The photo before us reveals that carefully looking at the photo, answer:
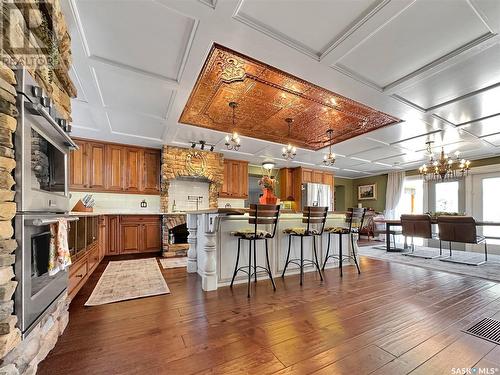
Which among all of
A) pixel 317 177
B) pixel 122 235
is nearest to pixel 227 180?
pixel 122 235

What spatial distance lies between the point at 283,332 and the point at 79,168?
560 centimetres

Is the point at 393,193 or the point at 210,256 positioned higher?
the point at 393,193

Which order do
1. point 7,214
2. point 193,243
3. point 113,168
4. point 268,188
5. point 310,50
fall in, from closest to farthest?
point 7,214 → point 310,50 → point 268,188 → point 193,243 → point 113,168

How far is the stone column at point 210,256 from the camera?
9.11ft

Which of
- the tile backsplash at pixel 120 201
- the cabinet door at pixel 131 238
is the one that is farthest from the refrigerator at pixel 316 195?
the cabinet door at pixel 131 238

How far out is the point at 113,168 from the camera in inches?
214

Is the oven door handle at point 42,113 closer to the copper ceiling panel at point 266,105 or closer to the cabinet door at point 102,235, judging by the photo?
the copper ceiling panel at point 266,105

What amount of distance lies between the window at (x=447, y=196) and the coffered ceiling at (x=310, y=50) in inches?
146

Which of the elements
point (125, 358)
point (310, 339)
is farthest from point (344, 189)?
point (125, 358)

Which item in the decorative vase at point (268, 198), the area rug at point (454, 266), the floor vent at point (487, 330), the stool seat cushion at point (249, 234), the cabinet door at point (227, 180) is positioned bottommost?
the area rug at point (454, 266)

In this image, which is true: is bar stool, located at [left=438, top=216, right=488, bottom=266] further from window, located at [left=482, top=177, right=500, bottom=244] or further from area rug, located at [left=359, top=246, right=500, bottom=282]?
window, located at [left=482, top=177, right=500, bottom=244]

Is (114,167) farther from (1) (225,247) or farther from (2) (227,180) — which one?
(1) (225,247)

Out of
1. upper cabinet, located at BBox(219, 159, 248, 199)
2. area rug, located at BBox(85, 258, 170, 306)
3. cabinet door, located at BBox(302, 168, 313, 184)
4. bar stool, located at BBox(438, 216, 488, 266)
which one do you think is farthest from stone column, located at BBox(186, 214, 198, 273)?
cabinet door, located at BBox(302, 168, 313, 184)

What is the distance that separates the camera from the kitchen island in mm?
2809
